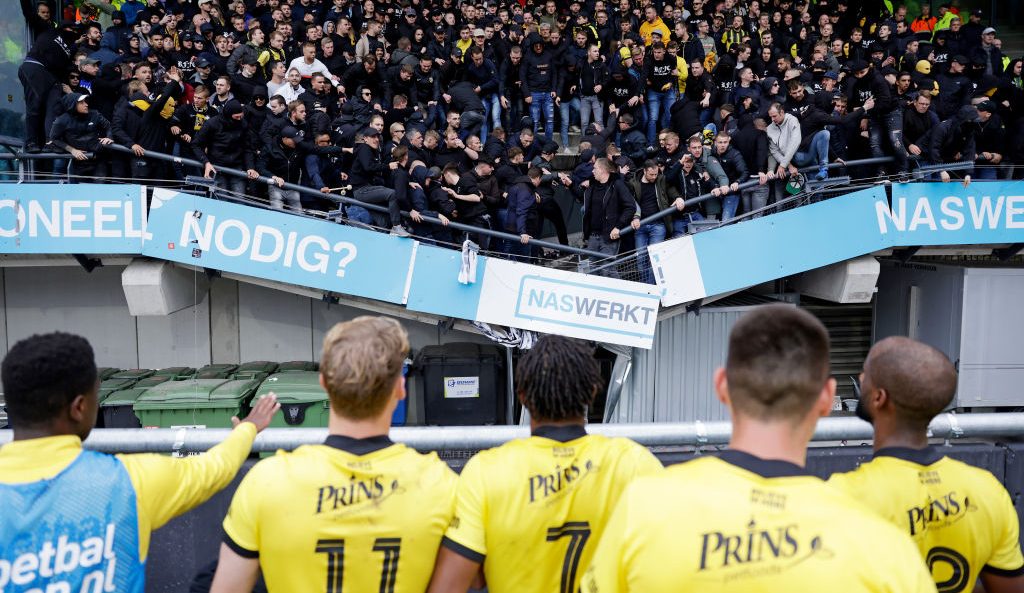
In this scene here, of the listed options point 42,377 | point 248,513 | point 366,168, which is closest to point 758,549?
point 248,513

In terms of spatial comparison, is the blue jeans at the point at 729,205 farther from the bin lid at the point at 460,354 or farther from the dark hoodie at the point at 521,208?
the bin lid at the point at 460,354

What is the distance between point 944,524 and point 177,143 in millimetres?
11049

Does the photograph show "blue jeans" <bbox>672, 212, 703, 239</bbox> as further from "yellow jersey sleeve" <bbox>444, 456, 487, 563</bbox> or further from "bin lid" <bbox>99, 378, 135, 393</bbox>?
"yellow jersey sleeve" <bbox>444, 456, 487, 563</bbox>

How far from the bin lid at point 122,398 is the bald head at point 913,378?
10.1 meters

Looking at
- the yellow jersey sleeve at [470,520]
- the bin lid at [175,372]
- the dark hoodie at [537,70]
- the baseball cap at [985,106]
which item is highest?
the dark hoodie at [537,70]

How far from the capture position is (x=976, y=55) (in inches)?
586

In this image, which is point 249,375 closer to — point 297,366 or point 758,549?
point 297,366

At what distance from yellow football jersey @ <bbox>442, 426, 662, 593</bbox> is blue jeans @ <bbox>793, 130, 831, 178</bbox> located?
9656 mm

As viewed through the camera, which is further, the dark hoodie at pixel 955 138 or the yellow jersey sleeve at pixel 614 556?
the dark hoodie at pixel 955 138

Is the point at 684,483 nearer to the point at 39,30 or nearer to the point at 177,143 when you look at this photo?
the point at 177,143

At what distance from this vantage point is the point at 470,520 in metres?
2.46

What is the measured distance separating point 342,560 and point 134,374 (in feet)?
36.9

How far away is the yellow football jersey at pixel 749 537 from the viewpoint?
5.61 ft

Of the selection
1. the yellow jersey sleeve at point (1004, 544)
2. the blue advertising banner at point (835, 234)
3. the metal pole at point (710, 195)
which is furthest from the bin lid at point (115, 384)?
the yellow jersey sleeve at point (1004, 544)
